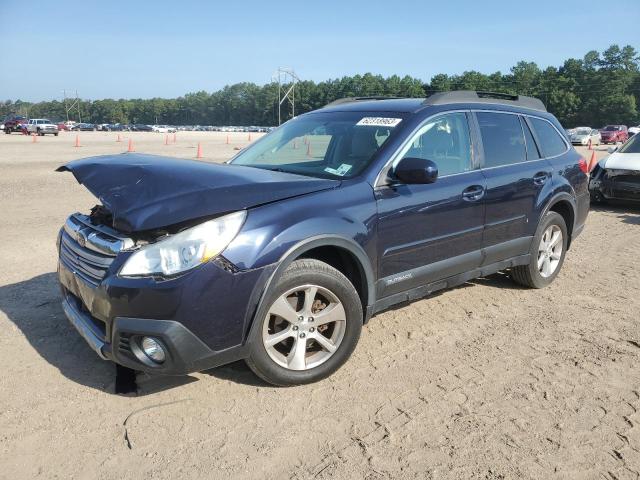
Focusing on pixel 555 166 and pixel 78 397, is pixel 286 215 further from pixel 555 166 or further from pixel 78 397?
pixel 555 166

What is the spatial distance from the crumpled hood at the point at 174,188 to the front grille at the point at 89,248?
0.14 metres

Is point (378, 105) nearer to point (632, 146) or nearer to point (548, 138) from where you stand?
point (548, 138)

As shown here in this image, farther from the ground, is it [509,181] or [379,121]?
[379,121]

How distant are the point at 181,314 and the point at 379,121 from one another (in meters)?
2.17

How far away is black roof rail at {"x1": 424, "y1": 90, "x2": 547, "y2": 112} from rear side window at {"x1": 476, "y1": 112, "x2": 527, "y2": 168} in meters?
0.18

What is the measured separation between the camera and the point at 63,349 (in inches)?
144

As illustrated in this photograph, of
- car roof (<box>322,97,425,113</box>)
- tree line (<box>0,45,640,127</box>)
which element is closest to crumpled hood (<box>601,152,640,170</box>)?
car roof (<box>322,97,425,113</box>)

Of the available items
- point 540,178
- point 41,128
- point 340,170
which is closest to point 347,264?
point 340,170

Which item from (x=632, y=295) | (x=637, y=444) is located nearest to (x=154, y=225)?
(x=637, y=444)

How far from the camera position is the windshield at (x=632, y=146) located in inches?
422

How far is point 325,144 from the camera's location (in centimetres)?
428

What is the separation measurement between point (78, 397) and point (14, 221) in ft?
19.4

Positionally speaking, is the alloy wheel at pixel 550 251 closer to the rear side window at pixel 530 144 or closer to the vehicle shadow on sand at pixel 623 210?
the rear side window at pixel 530 144

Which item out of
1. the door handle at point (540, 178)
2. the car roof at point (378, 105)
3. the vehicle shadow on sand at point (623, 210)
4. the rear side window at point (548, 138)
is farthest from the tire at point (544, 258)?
the vehicle shadow on sand at point (623, 210)
